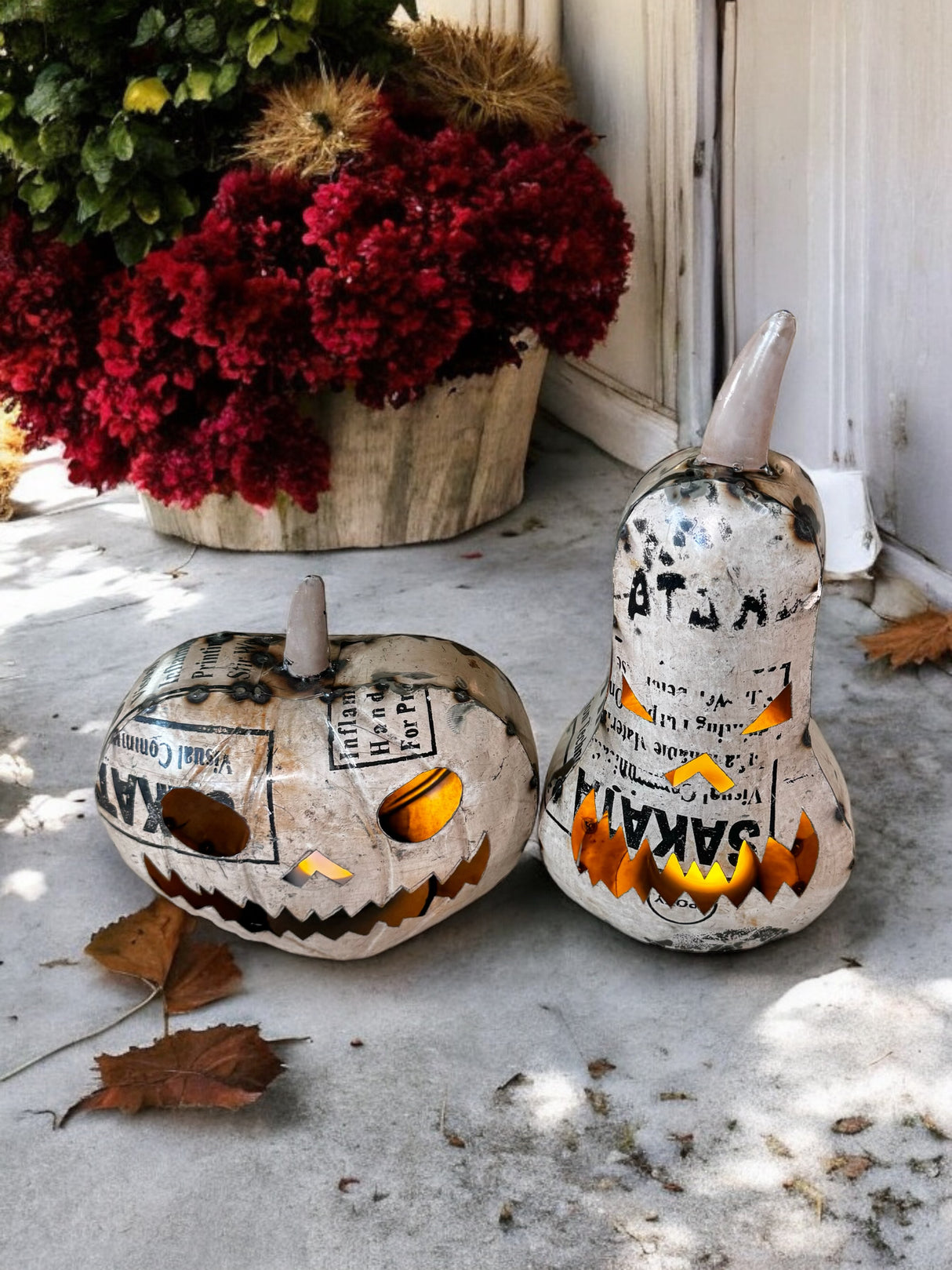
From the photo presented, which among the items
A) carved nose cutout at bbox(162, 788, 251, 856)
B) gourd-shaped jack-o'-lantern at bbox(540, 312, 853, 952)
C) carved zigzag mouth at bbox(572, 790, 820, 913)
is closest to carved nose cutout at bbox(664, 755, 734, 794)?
gourd-shaped jack-o'-lantern at bbox(540, 312, 853, 952)

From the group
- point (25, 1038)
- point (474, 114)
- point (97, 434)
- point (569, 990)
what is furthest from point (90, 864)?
point (474, 114)

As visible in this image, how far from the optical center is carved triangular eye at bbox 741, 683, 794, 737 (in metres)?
2.33

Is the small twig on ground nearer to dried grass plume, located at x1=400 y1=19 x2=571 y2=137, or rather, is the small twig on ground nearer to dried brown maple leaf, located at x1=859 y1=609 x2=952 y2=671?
dried brown maple leaf, located at x1=859 y1=609 x2=952 y2=671

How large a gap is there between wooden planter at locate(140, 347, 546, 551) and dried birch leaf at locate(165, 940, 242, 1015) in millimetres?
2003

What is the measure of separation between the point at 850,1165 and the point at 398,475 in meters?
2.70

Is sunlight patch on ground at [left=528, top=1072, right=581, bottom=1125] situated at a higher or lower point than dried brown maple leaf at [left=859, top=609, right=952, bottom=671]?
lower

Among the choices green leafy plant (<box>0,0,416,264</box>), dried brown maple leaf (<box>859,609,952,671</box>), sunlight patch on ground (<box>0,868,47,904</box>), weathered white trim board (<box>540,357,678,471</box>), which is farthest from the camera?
weathered white trim board (<box>540,357,678,471</box>)

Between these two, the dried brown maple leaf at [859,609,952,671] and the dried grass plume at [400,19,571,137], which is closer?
the dried brown maple leaf at [859,609,952,671]

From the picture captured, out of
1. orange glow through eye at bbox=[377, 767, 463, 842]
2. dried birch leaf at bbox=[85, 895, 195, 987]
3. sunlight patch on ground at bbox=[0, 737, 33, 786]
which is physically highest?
orange glow through eye at bbox=[377, 767, 463, 842]

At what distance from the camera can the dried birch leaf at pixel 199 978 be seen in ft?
8.05

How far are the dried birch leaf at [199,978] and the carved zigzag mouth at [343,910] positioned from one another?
0.11 m

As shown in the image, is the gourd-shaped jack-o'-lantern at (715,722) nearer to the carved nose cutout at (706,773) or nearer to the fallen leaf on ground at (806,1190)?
the carved nose cutout at (706,773)

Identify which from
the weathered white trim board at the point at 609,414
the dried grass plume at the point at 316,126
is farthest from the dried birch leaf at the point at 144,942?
the weathered white trim board at the point at 609,414

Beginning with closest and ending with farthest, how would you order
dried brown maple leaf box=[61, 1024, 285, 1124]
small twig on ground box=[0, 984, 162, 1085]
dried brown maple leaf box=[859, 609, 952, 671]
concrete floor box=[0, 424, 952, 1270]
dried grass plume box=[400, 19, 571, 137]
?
concrete floor box=[0, 424, 952, 1270] → dried brown maple leaf box=[61, 1024, 285, 1124] → small twig on ground box=[0, 984, 162, 1085] → dried brown maple leaf box=[859, 609, 952, 671] → dried grass plume box=[400, 19, 571, 137]
